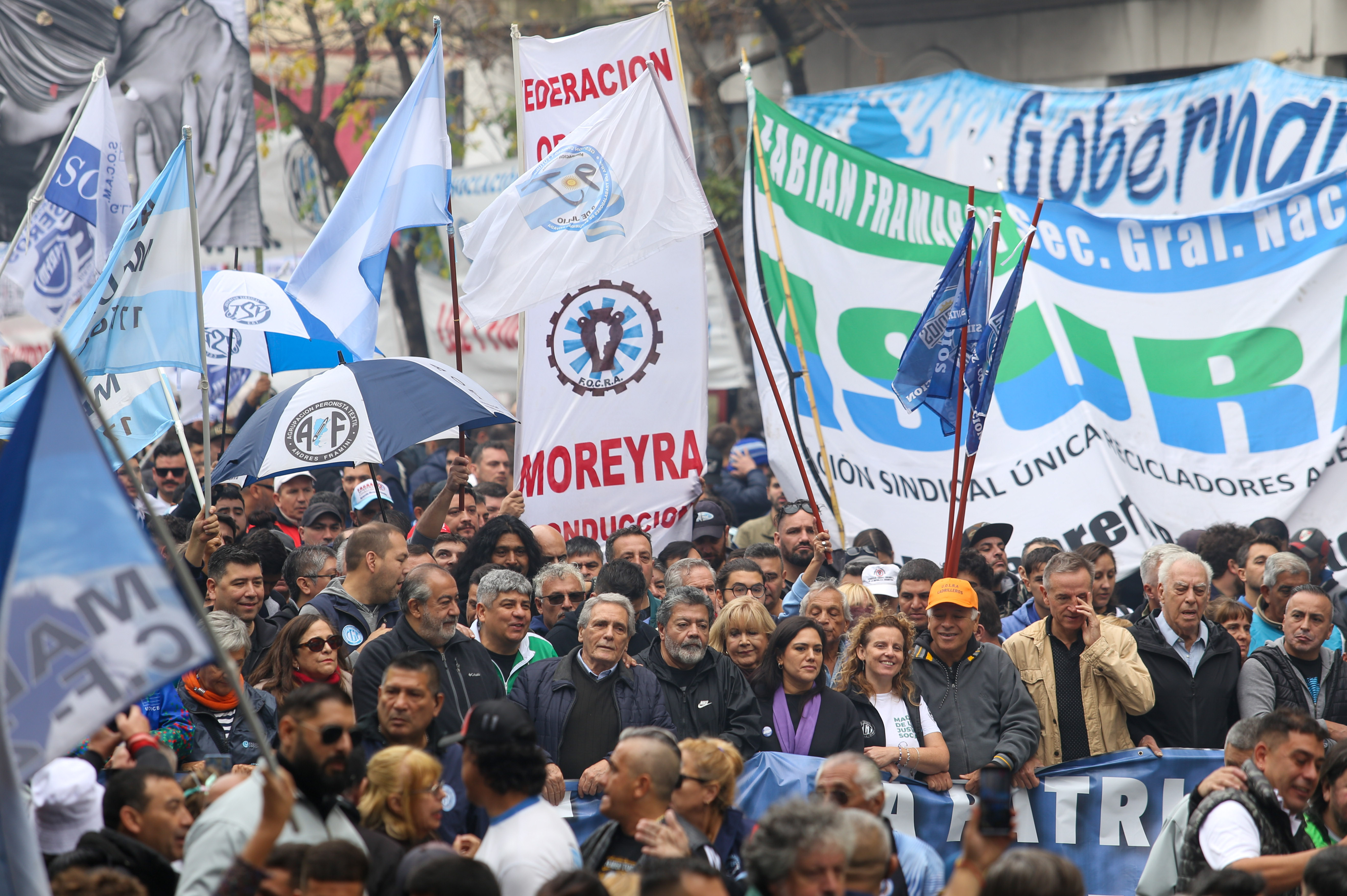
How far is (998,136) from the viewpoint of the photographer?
1338 cm

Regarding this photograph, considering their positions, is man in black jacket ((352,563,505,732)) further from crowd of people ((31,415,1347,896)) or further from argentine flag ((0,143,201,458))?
argentine flag ((0,143,201,458))

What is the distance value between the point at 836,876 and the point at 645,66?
19.8 ft

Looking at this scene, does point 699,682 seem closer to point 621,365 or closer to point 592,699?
point 592,699

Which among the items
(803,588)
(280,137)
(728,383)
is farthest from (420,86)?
(280,137)

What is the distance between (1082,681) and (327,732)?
11.9ft

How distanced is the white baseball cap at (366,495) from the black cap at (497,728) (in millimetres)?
4522

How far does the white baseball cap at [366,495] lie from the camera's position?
9016mm

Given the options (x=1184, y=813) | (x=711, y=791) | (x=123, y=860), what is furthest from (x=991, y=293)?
(x=123, y=860)

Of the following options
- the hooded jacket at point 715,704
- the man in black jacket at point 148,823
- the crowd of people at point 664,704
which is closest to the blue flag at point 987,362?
the crowd of people at point 664,704

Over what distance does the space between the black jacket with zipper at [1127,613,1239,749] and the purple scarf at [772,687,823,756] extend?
152cm

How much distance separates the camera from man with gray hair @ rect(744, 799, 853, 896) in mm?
3734

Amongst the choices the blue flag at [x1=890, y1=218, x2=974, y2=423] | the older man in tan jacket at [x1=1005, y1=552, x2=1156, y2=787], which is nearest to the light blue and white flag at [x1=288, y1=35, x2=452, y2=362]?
the blue flag at [x1=890, y1=218, x2=974, y2=423]

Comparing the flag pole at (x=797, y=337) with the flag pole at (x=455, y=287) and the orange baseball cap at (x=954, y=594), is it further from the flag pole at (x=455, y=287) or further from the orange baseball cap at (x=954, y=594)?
the orange baseball cap at (x=954, y=594)

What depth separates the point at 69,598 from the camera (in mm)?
3365
